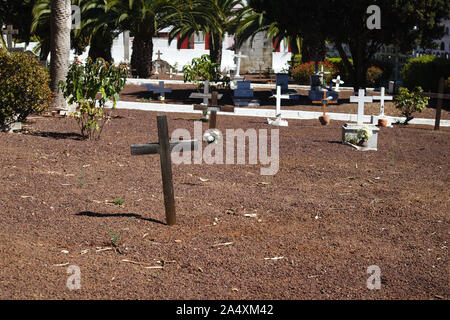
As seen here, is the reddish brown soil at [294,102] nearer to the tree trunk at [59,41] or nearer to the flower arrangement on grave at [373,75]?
the flower arrangement on grave at [373,75]

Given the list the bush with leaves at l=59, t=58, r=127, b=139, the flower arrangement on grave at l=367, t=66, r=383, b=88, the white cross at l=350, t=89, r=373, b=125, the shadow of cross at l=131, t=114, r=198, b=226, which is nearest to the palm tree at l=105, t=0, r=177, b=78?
the flower arrangement on grave at l=367, t=66, r=383, b=88

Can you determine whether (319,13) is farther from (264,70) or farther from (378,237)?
(264,70)

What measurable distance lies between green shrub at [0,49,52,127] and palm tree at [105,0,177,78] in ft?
41.9

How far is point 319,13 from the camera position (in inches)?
751

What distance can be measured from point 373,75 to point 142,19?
996cm

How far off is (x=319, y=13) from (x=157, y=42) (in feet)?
81.9

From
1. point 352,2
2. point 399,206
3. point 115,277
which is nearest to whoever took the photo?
point 115,277

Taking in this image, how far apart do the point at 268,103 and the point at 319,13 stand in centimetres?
323

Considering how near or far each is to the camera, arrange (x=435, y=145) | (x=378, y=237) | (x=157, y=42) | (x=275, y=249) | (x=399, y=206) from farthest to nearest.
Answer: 1. (x=157, y=42)
2. (x=435, y=145)
3. (x=399, y=206)
4. (x=378, y=237)
5. (x=275, y=249)

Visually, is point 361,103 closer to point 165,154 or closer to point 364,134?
point 364,134

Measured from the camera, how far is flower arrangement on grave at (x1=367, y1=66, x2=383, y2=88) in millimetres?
25781
